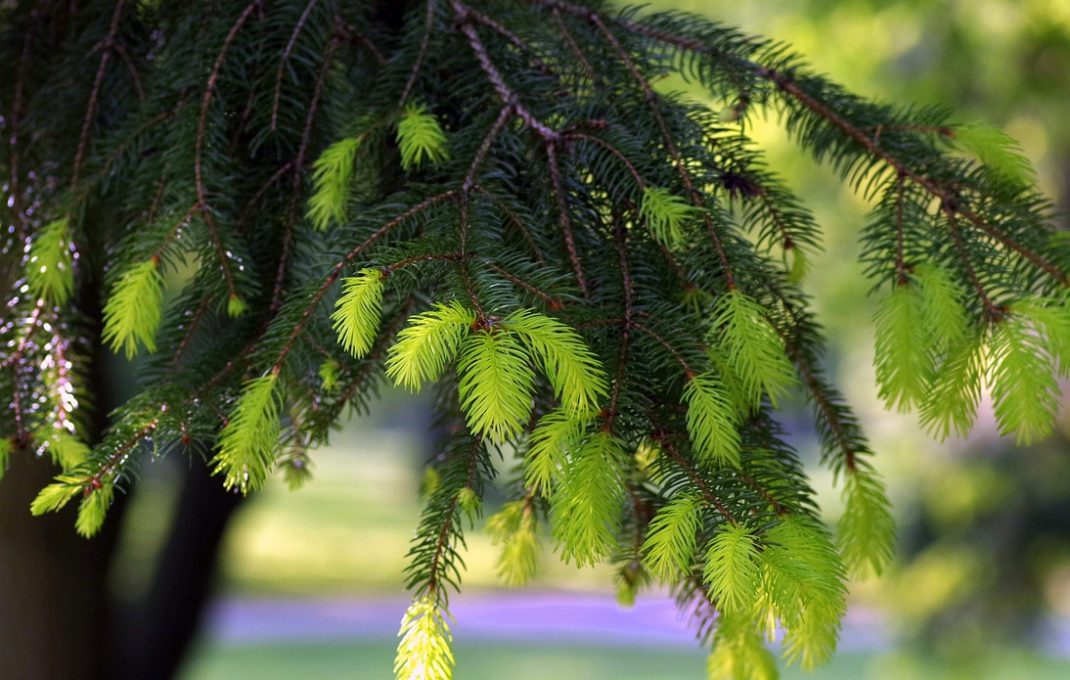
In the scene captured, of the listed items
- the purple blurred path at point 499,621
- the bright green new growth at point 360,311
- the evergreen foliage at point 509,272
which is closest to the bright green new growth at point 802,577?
the evergreen foliage at point 509,272

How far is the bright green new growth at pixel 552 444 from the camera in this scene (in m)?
0.85

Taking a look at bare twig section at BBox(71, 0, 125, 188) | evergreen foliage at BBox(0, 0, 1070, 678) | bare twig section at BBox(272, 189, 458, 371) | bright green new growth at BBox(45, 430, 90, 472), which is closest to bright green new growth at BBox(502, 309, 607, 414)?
evergreen foliage at BBox(0, 0, 1070, 678)

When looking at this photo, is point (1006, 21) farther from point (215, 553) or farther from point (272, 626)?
point (272, 626)

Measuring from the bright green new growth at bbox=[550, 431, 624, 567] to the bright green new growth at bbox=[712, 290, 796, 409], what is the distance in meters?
0.16

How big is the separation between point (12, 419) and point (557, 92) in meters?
0.76

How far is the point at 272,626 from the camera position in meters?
11.1

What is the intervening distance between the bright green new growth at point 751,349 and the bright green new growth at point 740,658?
1.04 ft

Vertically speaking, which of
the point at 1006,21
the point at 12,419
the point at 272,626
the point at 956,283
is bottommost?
the point at 12,419

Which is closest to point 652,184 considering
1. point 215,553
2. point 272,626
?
point 215,553

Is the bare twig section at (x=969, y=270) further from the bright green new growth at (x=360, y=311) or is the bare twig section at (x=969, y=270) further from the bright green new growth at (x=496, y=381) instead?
the bright green new growth at (x=360, y=311)

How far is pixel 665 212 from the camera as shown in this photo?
3.23ft

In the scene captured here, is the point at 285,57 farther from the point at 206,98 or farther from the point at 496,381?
the point at 496,381

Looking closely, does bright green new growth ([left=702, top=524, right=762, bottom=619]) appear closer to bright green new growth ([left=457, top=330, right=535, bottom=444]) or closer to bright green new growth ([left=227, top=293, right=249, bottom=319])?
bright green new growth ([left=457, top=330, right=535, bottom=444])

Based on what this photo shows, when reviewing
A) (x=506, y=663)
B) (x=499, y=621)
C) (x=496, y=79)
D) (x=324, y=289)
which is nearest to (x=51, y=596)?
(x=324, y=289)
